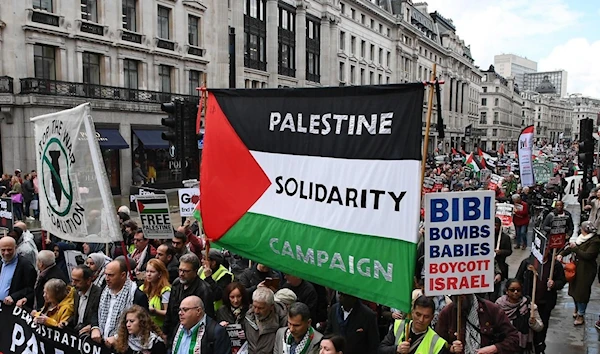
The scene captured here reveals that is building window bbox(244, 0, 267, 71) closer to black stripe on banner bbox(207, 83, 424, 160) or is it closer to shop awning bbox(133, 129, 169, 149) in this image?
shop awning bbox(133, 129, 169, 149)

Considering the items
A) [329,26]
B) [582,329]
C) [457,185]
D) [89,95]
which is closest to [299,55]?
[329,26]

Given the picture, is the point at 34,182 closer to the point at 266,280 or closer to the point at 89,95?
the point at 89,95

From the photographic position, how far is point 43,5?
25125 millimetres

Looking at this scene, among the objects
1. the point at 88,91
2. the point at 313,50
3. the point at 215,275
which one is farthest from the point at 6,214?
the point at 313,50

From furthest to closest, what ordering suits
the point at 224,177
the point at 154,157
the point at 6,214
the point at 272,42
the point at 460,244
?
the point at 272,42 → the point at 154,157 → the point at 6,214 → the point at 224,177 → the point at 460,244

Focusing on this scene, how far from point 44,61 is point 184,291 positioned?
23.7 metres

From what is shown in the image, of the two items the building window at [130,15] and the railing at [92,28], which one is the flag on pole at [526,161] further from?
the building window at [130,15]

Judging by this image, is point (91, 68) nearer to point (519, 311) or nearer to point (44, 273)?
point (44, 273)

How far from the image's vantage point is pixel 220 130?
19.1 feet

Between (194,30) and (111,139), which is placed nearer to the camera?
(111,139)

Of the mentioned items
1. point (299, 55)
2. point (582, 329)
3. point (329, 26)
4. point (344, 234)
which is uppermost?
point (329, 26)

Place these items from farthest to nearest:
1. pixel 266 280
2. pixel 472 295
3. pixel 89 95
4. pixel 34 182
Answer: pixel 89 95 → pixel 34 182 → pixel 266 280 → pixel 472 295

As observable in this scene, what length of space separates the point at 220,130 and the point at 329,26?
4839 centimetres

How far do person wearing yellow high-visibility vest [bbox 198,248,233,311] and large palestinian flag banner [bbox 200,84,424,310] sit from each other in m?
0.56
